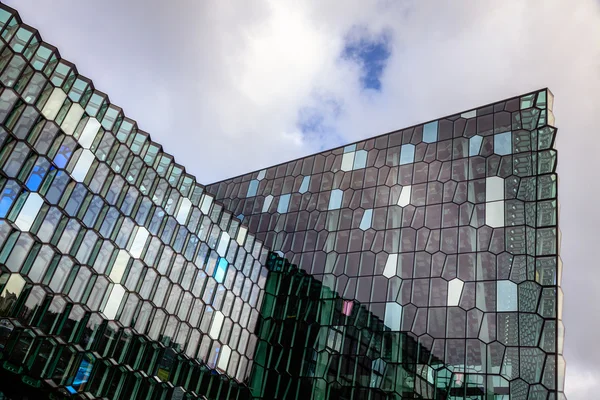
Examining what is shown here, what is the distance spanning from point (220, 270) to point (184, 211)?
4.32m

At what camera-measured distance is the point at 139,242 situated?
2523 centimetres

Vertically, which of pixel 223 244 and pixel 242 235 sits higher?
pixel 242 235

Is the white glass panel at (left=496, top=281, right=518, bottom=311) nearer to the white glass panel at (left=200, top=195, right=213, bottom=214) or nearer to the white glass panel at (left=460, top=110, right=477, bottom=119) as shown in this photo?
the white glass panel at (left=460, top=110, right=477, bottom=119)

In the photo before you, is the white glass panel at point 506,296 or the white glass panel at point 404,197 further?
the white glass panel at point 404,197

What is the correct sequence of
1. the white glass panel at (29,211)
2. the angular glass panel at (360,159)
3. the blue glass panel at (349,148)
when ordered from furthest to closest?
the blue glass panel at (349,148) → the angular glass panel at (360,159) → the white glass panel at (29,211)

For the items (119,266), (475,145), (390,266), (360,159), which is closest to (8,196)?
(119,266)

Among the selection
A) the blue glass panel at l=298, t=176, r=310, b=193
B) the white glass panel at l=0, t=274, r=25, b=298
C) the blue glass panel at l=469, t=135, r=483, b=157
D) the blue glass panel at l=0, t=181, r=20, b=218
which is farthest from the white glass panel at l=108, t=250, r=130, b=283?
the blue glass panel at l=469, t=135, r=483, b=157

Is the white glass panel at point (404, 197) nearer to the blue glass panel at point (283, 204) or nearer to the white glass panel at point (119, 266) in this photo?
the blue glass panel at point (283, 204)

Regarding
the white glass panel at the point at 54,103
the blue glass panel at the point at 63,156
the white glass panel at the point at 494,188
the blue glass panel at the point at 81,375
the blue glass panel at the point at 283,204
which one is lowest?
the blue glass panel at the point at 81,375

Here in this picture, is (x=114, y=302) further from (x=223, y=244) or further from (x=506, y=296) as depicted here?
(x=506, y=296)

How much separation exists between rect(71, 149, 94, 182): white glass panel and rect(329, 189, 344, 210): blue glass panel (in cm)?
1526

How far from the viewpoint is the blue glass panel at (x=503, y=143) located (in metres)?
28.3

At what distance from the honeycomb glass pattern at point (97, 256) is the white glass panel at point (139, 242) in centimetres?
7

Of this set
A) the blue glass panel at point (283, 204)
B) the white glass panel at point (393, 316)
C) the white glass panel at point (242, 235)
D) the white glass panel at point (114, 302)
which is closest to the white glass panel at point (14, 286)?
the white glass panel at point (114, 302)
